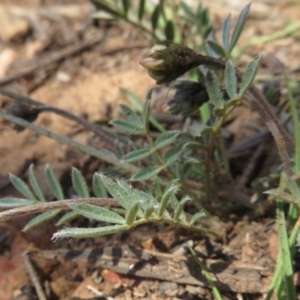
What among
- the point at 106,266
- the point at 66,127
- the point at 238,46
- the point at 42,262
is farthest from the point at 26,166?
the point at 238,46

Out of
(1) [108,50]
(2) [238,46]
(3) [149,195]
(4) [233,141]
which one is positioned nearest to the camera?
(3) [149,195]

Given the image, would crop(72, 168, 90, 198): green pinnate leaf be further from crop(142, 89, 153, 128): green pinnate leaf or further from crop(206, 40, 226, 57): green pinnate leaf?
crop(206, 40, 226, 57): green pinnate leaf

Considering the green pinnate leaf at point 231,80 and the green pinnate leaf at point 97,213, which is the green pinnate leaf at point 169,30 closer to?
the green pinnate leaf at point 231,80

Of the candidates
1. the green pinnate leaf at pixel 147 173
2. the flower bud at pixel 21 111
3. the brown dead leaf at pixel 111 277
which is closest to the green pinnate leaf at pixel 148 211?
the green pinnate leaf at pixel 147 173

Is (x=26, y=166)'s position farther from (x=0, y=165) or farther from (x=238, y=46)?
(x=238, y=46)

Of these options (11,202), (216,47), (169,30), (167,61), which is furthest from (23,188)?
(169,30)

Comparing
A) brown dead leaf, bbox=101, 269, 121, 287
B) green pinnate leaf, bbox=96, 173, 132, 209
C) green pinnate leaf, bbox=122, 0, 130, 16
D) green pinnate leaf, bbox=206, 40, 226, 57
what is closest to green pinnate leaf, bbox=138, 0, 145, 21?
green pinnate leaf, bbox=122, 0, 130, 16
